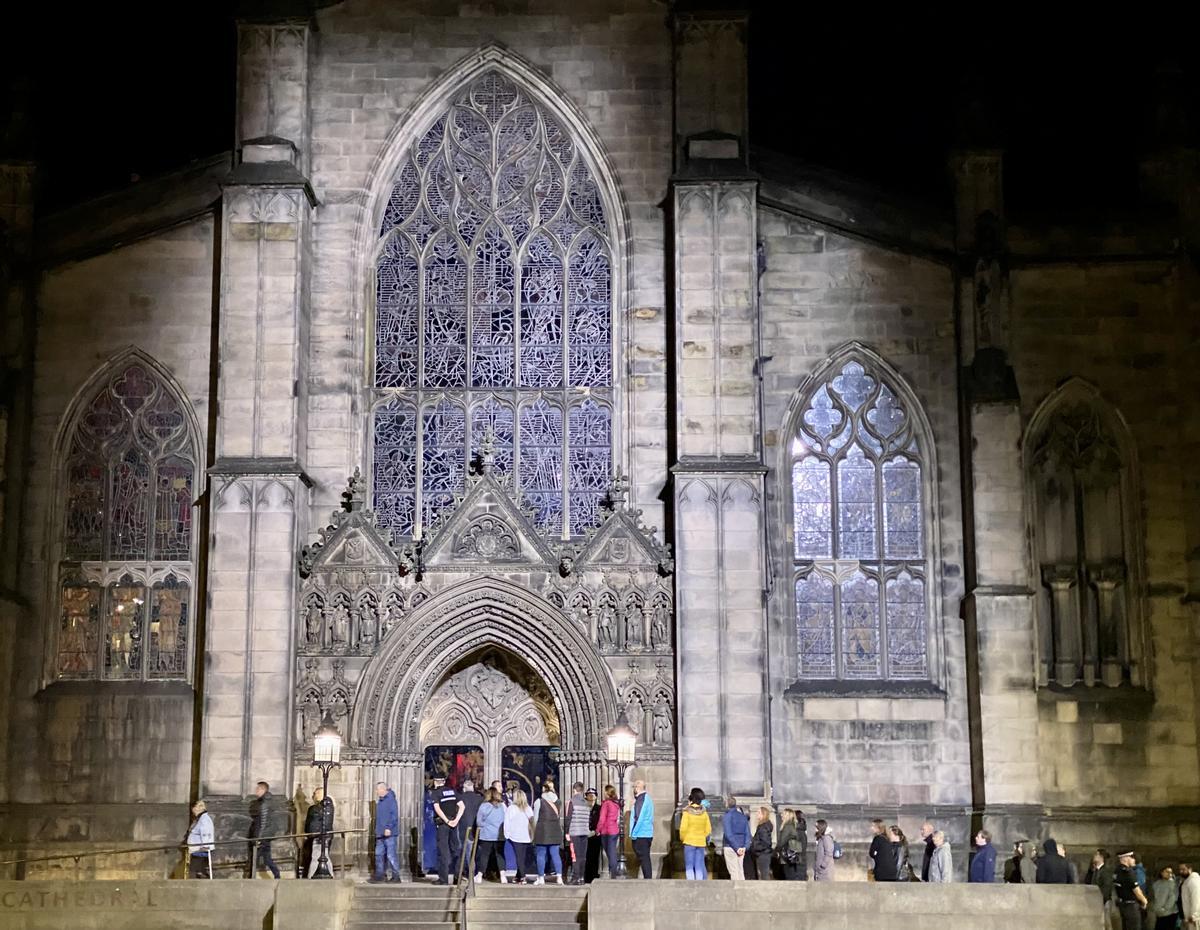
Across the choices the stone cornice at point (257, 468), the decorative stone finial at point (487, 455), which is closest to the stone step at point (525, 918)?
the decorative stone finial at point (487, 455)

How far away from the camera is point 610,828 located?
2364 centimetres

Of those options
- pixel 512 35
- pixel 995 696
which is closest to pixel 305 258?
pixel 512 35

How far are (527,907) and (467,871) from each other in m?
2.41

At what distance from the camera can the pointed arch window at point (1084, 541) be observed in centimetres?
2712

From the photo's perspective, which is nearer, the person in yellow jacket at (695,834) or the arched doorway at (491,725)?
the person in yellow jacket at (695,834)

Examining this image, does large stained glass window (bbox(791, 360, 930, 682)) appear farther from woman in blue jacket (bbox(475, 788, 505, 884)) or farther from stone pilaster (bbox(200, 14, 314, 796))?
stone pilaster (bbox(200, 14, 314, 796))

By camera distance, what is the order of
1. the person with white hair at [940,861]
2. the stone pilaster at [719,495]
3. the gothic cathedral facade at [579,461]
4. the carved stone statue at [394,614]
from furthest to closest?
the carved stone statue at [394,614]
the gothic cathedral facade at [579,461]
the stone pilaster at [719,495]
the person with white hair at [940,861]

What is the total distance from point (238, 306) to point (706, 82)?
8.24 meters

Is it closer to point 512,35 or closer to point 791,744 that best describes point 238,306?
point 512,35

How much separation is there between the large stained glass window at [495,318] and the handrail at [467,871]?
5.26 metres

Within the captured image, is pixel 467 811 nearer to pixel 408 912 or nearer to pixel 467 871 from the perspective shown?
pixel 467 871

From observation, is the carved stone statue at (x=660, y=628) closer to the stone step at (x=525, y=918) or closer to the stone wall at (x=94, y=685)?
the stone step at (x=525, y=918)

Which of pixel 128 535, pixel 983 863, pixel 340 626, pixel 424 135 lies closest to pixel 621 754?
pixel 340 626

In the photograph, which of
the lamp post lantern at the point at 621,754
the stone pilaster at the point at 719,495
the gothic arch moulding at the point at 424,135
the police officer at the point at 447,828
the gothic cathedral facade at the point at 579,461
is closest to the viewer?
the police officer at the point at 447,828
